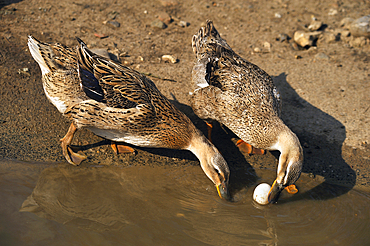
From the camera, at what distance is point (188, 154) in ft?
19.6

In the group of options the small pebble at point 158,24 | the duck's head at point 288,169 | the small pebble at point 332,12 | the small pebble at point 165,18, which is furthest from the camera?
the small pebble at point 332,12

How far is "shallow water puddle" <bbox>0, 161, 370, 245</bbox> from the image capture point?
4344mm

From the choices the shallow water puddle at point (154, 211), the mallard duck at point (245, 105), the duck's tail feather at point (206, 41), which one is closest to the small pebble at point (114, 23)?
the duck's tail feather at point (206, 41)

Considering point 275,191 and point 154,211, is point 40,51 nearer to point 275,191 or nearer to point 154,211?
point 154,211

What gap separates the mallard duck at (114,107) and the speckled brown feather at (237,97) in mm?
581

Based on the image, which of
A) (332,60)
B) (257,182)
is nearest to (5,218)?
(257,182)

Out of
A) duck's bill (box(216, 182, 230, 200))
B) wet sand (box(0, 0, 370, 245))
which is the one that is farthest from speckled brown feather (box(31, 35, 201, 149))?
duck's bill (box(216, 182, 230, 200))

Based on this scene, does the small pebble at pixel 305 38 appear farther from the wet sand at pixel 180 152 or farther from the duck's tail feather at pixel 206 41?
the duck's tail feather at pixel 206 41

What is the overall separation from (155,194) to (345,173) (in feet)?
11.0

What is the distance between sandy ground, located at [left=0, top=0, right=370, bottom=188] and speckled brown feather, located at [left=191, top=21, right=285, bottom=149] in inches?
27.1

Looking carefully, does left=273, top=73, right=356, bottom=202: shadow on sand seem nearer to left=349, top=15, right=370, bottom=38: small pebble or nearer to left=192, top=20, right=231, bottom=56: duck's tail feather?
left=192, top=20, right=231, bottom=56: duck's tail feather

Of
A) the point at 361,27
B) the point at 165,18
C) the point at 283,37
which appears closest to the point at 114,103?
the point at 165,18

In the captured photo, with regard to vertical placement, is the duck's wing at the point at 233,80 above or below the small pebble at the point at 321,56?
above

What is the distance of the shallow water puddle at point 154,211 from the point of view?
4344 mm
